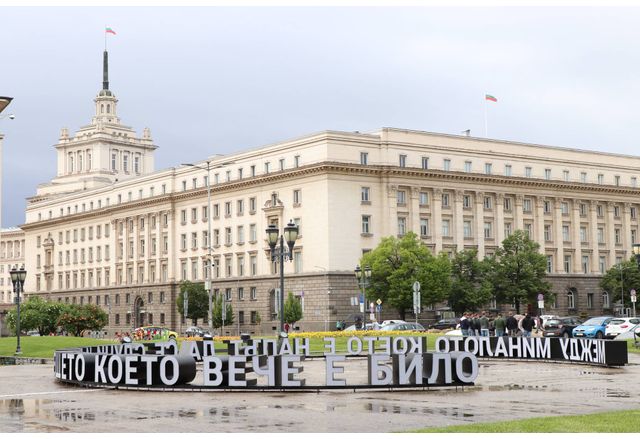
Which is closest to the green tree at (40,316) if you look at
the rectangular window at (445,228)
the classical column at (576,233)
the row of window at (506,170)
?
the row of window at (506,170)

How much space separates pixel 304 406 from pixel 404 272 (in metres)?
69.4

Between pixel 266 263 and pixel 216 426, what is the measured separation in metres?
87.1

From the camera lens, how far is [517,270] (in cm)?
10100

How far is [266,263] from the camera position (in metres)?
105

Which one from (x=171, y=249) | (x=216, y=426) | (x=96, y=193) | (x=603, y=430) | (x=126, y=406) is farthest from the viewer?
(x=96, y=193)

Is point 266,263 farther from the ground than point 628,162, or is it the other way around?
point 628,162

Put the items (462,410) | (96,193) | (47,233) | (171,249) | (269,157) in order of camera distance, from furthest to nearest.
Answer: (47,233), (96,193), (171,249), (269,157), (462,410)

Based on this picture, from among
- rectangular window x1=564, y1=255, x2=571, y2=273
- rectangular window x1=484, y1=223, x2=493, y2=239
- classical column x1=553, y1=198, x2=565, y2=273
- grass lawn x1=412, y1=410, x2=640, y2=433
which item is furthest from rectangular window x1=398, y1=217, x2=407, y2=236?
grass lawn x1=412, y1=410, x2=640, y2=433

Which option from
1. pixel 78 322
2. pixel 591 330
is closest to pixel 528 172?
pixel 591 330

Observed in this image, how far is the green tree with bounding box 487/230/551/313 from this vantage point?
100312 mm

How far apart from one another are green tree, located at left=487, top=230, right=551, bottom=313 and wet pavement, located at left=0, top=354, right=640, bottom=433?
7120cm

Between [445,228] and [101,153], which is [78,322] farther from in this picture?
[101,153]

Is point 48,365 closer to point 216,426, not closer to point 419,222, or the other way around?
point 216,426

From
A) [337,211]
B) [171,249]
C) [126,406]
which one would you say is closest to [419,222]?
[337,211]
